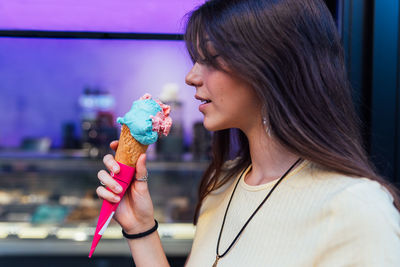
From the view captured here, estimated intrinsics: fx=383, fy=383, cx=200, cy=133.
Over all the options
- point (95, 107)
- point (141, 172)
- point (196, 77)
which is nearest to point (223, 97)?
point (196, 77)

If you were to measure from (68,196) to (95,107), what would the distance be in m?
0.83

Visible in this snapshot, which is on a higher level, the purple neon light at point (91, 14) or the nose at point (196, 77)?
the purple neon light at point (91, 14)

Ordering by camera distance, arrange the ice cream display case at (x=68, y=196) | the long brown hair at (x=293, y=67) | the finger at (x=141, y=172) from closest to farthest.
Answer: the long brown hair at (x=293, y=67)
the finger at (x=141, y=172)
the ice cream display case at (x=68, y=196)

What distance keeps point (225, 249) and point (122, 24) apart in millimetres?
1966

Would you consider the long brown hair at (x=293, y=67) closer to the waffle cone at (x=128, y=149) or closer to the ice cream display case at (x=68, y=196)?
the waffle cone at (x=128, y=149)

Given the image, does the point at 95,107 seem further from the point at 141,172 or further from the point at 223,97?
the point at 223,97

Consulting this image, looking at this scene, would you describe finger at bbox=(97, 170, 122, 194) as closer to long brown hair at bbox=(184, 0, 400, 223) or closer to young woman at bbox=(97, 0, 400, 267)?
young woman at bbox=(97, 0, 400, 267)

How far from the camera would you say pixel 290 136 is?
0.99 m

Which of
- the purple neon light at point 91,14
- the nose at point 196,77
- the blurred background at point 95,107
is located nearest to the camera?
the nose at point 196,77

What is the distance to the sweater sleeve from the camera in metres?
0.81

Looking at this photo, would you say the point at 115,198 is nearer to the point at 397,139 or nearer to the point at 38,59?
the point at 397,139

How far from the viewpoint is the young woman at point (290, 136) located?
0.87 m

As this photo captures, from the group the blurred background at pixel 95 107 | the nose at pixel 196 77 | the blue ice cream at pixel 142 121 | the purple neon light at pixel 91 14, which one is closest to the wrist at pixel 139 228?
the blue ice cream at pixel 142 121

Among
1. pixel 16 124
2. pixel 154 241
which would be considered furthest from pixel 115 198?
pixel 16 124
